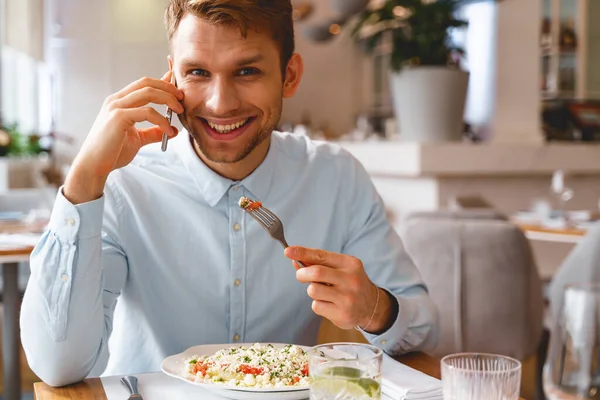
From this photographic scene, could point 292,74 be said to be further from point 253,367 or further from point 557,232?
point 557,232

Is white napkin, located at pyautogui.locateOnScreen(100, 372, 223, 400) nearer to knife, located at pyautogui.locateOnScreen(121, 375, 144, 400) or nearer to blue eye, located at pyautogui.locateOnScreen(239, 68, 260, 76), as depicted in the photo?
knife, located at pyautogui.locateOnScreen(121, 375, 144, 400)

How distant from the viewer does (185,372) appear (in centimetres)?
107

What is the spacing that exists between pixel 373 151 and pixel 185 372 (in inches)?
158

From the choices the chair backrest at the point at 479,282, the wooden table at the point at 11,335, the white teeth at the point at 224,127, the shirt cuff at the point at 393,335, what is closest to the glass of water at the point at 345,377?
the shirt cuff at the point at 393,335

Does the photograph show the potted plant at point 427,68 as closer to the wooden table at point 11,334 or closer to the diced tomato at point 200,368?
the wooden table at point 11,334

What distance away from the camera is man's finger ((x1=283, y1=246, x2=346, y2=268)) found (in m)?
0.99

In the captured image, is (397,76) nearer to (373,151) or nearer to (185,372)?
(373,151)

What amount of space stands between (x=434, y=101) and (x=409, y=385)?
3.51 metres

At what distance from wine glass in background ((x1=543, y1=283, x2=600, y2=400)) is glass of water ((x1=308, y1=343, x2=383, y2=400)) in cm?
26

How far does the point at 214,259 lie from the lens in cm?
139

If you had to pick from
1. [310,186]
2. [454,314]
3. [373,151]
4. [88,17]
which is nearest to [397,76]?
[373,151]

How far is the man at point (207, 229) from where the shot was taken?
118cm

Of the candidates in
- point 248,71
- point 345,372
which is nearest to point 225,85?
point 248,71

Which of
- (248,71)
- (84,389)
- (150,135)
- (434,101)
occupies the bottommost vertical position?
(84,389)
